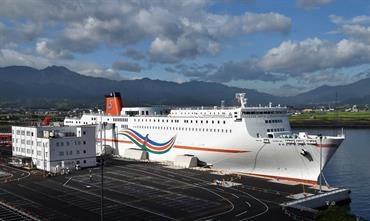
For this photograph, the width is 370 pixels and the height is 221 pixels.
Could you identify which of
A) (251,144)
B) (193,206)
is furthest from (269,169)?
(193,206)

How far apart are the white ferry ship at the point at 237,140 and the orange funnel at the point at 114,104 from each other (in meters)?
3.26

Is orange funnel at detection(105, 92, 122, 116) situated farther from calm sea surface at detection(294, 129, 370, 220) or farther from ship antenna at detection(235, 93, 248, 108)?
calm sea surface at detection(294, 129, 370, 220)

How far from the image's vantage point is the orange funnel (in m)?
51.0

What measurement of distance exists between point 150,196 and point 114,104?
24.8 m

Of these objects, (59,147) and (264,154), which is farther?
(59,147)

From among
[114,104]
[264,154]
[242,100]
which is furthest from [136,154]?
[264,154]

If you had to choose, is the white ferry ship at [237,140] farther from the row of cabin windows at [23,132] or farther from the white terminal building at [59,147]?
the row of cabin windows at [23,132]

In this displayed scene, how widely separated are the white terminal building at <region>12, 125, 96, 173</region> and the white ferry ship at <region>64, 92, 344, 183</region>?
669 centimetres

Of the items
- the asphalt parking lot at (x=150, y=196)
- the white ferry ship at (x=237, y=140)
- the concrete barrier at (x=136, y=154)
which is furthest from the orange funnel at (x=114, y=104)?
the asphalt parking lot at (x=150, y=196)

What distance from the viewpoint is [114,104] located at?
2024 inches

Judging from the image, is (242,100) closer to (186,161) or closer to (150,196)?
(186,161)

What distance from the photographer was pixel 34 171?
38.7 metres

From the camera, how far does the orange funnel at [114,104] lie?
167 feet

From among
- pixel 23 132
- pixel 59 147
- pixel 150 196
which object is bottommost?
pixel 150 196
